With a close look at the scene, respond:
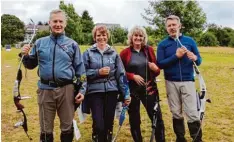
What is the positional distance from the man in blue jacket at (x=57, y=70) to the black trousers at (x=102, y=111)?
34cm

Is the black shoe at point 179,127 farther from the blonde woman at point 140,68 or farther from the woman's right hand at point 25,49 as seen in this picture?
the woman's right hand at point 25,49

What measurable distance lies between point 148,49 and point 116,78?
718 millimetres

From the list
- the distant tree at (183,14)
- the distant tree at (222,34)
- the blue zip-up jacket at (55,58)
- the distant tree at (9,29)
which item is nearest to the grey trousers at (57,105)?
the blue zip-up jacket at (55,58)

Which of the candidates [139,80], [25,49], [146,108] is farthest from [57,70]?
[146,108]

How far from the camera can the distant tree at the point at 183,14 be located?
126 feet

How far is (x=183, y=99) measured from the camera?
18.1 feet

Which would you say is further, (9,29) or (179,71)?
(9,29)

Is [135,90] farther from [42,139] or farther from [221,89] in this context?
[221,89]

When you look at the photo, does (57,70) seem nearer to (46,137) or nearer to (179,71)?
(46,137)

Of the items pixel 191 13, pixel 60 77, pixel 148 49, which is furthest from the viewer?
pixel 191 13

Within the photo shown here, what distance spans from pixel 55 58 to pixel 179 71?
2.01 metres

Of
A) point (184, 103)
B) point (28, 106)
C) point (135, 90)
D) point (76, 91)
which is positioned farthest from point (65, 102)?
point (28, 106)

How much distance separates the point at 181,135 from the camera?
576 cm

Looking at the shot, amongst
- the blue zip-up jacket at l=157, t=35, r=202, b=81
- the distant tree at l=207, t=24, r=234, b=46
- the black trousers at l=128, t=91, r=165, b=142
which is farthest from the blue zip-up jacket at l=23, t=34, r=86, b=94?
the distant tree at l=207, t=24, r=234, b=46
